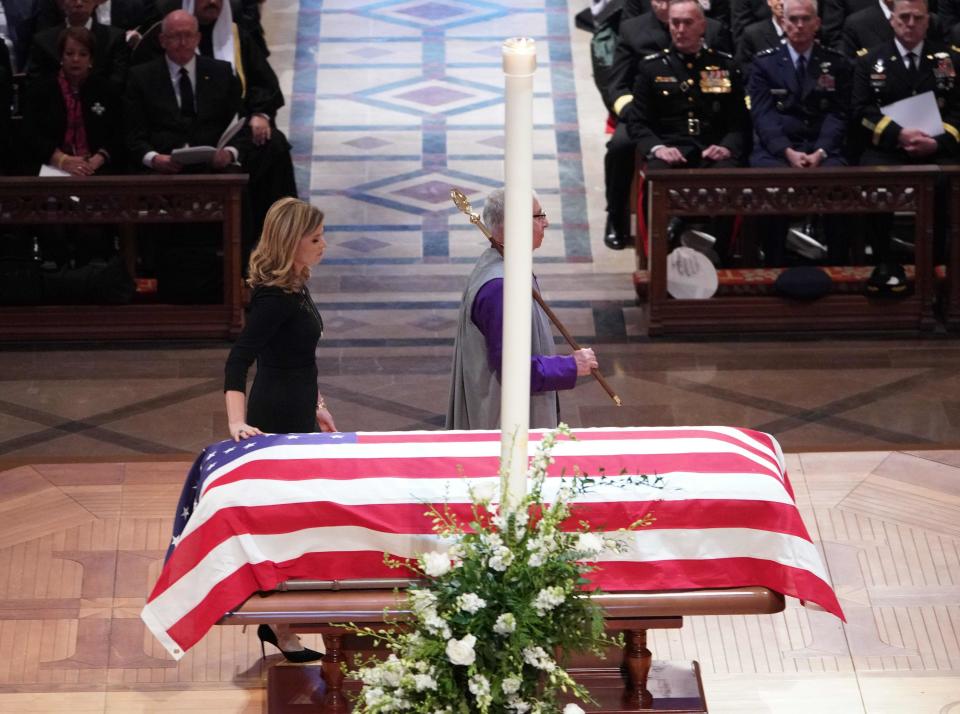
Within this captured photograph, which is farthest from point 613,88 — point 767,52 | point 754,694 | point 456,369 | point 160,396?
point 754,694

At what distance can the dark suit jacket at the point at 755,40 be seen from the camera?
29.2 ft

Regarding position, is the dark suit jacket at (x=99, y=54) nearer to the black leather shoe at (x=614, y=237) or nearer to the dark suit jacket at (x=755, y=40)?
the black leather shoe at (x=614, y=237)

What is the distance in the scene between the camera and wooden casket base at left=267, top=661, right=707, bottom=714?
13.5 feet

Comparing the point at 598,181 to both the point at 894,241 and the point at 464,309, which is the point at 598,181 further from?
the point at 464,309

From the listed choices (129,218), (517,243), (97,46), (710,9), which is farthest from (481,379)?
(710,9)

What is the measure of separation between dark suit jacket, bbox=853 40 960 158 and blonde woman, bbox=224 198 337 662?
14.5 ft

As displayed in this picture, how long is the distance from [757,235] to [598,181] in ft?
6.31

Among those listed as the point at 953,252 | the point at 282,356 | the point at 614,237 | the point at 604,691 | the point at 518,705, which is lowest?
the point at 614,237

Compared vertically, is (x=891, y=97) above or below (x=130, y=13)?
above

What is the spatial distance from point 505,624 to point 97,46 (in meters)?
6.20

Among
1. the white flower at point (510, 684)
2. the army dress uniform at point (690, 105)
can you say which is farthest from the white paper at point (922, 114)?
the white flower at point (510, 684)

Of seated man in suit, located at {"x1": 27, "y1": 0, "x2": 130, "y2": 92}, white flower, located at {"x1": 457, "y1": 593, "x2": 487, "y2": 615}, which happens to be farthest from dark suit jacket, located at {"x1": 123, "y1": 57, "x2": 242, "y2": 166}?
white flower, located at {"x1": 457, "y1": 593, "x2": 487, "y2": 615}

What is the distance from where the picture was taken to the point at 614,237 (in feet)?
29.4

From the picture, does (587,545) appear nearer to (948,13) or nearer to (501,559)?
(501,559)
